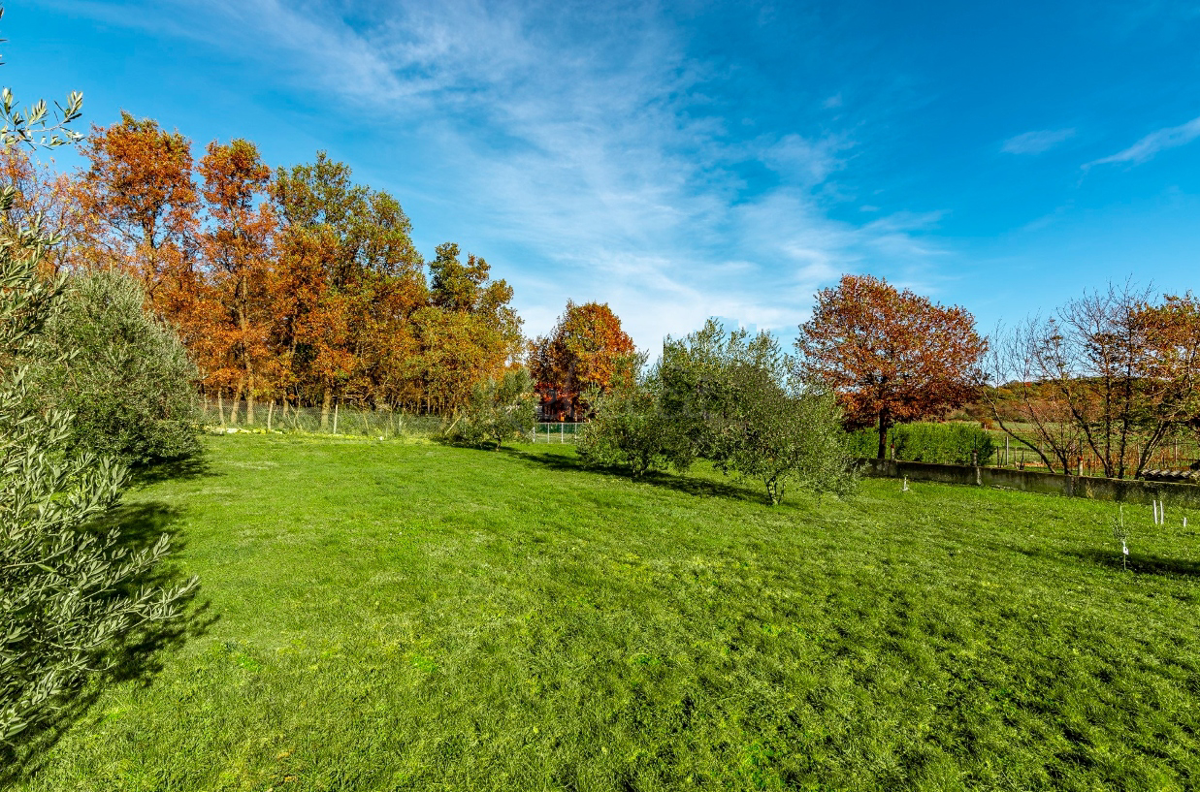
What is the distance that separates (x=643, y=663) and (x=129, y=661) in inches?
217

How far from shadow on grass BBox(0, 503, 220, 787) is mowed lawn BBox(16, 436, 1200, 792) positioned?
0.32ft

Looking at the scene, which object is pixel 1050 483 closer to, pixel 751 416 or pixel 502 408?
pixel 751 416

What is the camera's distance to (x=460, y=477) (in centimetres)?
1705

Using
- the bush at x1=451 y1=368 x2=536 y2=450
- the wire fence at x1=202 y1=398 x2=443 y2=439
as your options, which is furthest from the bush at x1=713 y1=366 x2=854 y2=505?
the wire fence at x1=202 y1=398 x2=443 y2=439

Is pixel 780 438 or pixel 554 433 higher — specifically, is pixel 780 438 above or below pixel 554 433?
above

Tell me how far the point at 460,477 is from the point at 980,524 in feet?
51.3

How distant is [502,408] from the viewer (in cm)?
2780

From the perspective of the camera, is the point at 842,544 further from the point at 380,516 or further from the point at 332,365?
the point at 332,365

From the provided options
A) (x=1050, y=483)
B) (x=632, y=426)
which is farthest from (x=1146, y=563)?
(x=632, y=426)

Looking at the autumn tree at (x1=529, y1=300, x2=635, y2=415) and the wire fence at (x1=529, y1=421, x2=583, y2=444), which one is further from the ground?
the autumn tree at (x1=529, y1=300, x2=635, y2=415)

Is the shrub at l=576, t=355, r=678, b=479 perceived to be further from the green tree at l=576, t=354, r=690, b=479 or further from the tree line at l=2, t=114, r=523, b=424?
the tree line at l=2, t=114, r=523, b=424

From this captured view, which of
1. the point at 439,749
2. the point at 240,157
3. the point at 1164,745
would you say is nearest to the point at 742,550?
the point at 1164,745

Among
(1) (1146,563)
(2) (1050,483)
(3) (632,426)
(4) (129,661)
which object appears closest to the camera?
(4) (129,661)

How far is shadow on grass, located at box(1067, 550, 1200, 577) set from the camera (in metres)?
8.84
